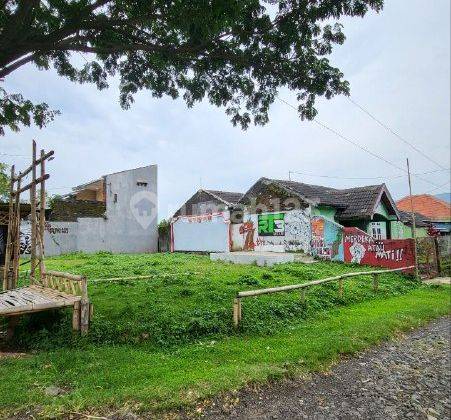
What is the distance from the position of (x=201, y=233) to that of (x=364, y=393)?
22.3 meters

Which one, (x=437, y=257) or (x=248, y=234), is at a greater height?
(x=248, y=234)

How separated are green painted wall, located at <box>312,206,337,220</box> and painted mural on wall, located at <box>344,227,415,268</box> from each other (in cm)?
213

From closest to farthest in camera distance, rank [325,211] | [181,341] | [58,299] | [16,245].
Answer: [181,341]
[58,299]
[16,245]
[325,211]

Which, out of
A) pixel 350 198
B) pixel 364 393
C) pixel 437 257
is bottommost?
pixel 364 393

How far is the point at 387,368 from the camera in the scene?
20.5ft

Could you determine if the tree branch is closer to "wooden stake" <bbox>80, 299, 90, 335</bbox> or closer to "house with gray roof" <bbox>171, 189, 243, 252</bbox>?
"wooden stake" <bbox>80, 299, 90, 335</bbox>

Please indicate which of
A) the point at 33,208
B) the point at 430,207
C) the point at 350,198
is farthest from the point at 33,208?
the point at 430,207

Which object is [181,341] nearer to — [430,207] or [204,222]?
[204,222]

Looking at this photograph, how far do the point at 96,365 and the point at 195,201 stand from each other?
24.3 meters

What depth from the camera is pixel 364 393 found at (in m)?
5.27

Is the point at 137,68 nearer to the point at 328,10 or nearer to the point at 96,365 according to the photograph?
the point at 328,10

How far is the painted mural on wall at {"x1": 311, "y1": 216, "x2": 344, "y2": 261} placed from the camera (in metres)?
18.4

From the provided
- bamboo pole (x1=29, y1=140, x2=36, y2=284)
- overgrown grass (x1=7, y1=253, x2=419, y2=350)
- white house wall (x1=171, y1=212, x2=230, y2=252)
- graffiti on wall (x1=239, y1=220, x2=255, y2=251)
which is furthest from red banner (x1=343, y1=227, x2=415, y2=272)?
bamboo pole (x1=29, y1=140, x2=36, y2=284)

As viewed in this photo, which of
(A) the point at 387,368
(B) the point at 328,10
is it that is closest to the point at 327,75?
(B) the point at 328,10
